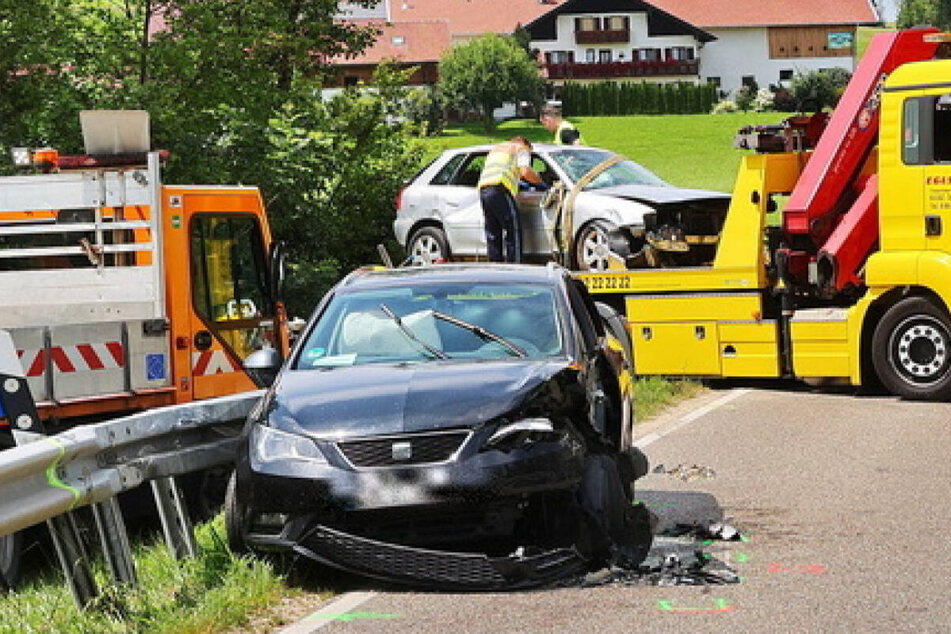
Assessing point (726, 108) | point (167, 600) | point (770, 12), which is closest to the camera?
point (167, 600)

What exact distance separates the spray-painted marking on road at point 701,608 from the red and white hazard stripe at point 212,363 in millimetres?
5228

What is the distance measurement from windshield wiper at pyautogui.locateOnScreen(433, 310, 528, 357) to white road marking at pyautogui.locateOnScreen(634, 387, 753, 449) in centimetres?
409

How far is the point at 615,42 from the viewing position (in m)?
128

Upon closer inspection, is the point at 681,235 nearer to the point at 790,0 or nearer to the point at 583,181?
the point at 583,181

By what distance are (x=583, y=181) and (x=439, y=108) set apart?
283 ft

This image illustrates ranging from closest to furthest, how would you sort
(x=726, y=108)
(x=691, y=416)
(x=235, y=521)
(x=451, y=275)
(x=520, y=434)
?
(x=520, y=434), (x=235, y=521), (x=451, y=275), (x=691, y=416), (x=726, y=108)

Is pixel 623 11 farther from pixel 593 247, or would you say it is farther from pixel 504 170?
pixel 593 247

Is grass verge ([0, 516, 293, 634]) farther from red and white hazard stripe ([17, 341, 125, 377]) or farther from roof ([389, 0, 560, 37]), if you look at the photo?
roof ([389, 0, 560, 37])

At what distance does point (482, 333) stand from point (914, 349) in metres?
7.72

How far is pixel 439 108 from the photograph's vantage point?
105562mm

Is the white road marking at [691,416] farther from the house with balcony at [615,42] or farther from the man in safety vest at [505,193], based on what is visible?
the house with balcony at [615,42]

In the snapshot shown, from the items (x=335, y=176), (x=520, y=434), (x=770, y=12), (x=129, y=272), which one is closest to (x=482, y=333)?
(x=520, y=434)

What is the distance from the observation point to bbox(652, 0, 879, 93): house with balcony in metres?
133

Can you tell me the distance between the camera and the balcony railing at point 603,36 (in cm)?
12681
